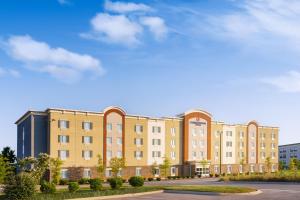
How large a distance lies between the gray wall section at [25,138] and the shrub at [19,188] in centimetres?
3481

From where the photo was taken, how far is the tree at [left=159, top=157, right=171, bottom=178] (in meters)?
75.1

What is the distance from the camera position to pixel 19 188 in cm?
3052

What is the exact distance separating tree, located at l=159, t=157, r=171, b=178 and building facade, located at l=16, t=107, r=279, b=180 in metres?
1.07

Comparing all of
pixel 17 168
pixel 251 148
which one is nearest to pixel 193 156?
pixel 251 148

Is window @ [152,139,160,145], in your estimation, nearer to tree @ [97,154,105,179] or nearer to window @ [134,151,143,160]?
window @ [134,151,143,160]

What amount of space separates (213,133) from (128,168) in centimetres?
2226

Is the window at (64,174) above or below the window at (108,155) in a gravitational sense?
below

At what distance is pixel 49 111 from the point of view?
63.8 m

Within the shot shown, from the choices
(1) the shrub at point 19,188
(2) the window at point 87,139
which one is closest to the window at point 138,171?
(2) the window at point 87,139

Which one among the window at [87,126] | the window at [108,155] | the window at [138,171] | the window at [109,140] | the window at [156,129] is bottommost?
the window at [138,171]

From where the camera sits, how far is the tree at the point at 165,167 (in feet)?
246

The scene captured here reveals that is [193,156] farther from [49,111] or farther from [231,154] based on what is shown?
[49,111]

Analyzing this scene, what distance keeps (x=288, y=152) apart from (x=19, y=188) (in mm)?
124614

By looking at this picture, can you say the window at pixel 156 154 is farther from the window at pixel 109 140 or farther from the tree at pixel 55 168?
the tree at pixel 55 168
